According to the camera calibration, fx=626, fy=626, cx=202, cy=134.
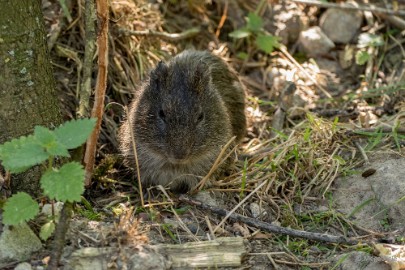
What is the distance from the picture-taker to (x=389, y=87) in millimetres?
6344

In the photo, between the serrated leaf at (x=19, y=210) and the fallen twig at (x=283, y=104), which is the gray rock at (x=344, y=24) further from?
the serrated leaf at (x=19, y=210)

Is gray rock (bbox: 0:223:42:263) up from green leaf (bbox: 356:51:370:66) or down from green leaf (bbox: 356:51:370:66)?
up

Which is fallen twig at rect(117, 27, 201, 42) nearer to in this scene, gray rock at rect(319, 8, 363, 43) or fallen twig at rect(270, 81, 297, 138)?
→ fallen twig at rect(270, 81, 297, 138)

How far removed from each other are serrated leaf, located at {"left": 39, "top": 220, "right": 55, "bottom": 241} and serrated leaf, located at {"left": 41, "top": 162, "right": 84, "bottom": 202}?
0.39 meters

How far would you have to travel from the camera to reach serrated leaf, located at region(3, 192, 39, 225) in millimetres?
3377

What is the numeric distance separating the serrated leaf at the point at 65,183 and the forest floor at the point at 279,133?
51cm

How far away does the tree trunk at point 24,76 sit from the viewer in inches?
156

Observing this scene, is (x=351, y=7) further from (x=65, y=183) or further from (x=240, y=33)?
(x=65, y=183)

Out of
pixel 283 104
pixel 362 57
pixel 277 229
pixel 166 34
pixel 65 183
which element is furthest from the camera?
pixel 362 57

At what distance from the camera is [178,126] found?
15.7 ft

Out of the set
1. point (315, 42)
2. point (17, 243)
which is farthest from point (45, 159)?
point (315, 42)

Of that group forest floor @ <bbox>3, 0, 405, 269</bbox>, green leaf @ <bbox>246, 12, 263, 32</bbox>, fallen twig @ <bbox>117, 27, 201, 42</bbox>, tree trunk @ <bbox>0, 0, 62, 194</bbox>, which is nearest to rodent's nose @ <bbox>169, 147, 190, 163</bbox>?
forest floor @ <bbox>3, 0, 405, 269</bbox>

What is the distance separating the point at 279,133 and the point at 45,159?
103 inches

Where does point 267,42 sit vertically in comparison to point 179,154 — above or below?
below
